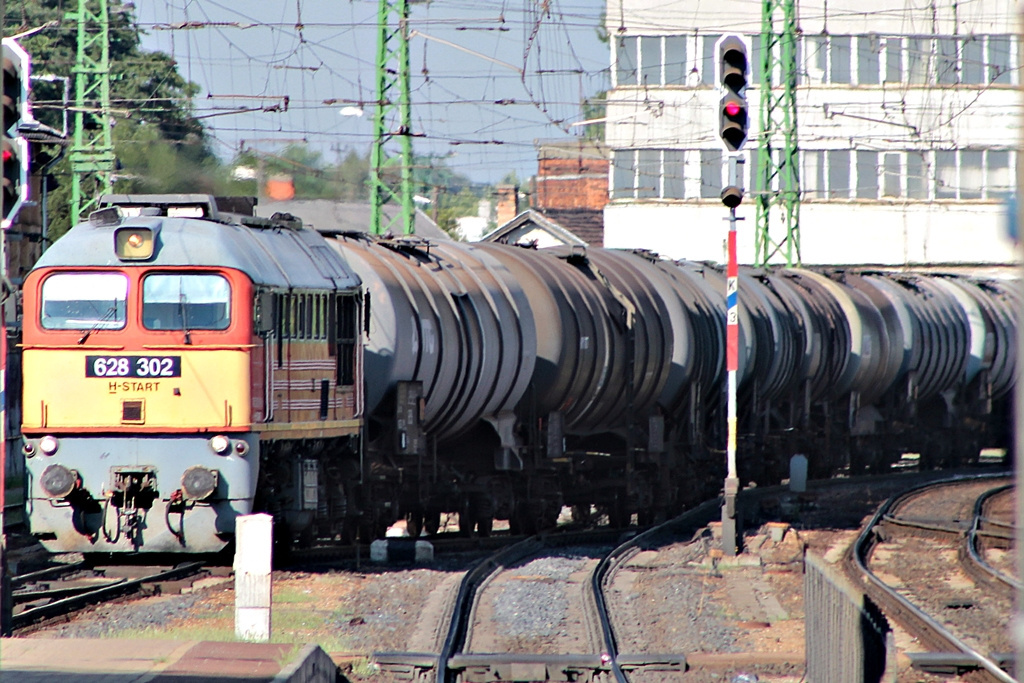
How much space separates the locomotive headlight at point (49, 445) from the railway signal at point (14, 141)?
3.37 metres

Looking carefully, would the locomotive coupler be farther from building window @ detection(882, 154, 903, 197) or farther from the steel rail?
building window @ detection(882, 154, 903, 197)

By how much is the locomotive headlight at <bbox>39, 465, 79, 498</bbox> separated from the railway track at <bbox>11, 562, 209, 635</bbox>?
84 cm

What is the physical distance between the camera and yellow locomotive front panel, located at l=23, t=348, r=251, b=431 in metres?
12.9

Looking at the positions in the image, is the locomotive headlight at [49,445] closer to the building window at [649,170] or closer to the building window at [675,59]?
the building window at [649,170]

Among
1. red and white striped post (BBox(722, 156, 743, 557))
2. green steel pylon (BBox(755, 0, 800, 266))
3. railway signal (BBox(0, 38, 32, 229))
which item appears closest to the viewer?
railway signal (BBox(0, 38, 32, 229))

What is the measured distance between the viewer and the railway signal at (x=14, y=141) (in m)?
9.02

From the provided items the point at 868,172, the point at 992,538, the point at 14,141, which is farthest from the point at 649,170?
the point at 14,141

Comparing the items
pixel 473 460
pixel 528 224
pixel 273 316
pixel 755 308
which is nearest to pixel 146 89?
pixel 528 224

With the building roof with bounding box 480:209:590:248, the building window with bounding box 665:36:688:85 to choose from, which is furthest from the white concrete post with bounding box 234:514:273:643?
the building roof with bounding box 480:209:590:248

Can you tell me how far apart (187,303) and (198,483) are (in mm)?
1686

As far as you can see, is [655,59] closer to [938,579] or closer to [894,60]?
[894,60]

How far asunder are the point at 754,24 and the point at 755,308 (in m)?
25.9

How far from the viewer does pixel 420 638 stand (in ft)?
36.6

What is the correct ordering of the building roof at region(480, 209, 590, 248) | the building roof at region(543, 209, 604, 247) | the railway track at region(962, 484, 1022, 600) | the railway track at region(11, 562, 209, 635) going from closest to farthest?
the railway track at region(11, 562, 209, 635) → the railway track at region(962, 484, 1022, 600) → the building roof at region(480, 209, 590, 248) → the building roof at region(543, 209, 604, 247)
